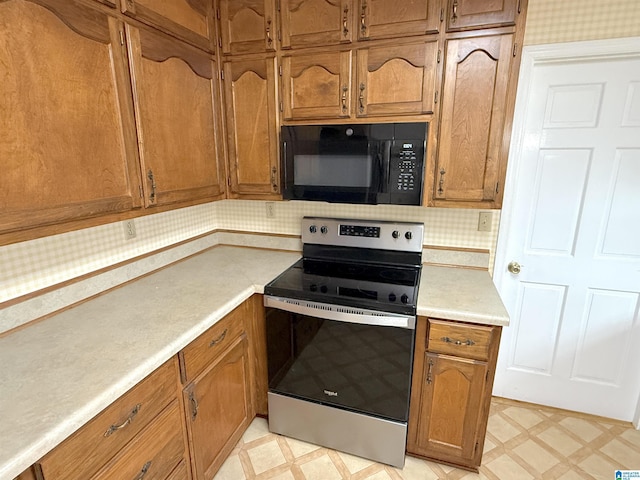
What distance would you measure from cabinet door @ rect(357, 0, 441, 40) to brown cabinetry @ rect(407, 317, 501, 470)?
Answer: 4.34ft

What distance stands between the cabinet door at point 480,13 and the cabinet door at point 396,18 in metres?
0.06

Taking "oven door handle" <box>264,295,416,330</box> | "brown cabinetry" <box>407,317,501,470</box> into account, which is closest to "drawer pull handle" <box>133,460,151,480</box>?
"oven door handle" <box>264,295,416,330</box>

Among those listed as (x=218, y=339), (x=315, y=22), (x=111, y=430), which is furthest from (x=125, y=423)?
(x=315, y=22)

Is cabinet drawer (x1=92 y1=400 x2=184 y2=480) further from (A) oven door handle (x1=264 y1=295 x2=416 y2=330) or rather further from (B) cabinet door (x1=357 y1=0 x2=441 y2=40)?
(B) cabinet door (x1=357 y1=0 x2=441 y2=40)

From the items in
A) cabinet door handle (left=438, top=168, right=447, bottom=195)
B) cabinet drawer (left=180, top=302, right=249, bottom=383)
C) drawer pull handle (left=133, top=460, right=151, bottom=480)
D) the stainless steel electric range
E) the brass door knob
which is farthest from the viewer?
the brass door knob

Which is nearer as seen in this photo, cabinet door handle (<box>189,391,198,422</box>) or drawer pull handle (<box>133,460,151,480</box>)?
drawer pull handle (<box>133,460,151,480</box>)

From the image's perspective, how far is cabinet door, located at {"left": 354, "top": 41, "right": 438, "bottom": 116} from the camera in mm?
1556

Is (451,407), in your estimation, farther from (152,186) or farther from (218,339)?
(152,186)

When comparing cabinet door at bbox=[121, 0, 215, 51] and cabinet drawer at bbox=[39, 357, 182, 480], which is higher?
cabinet door at bbox=[121, 0, 215, 51]

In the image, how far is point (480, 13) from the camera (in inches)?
57.6

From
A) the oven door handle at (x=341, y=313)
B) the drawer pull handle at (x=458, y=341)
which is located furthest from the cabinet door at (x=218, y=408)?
the drawer pull handle at (x=458, y=341)

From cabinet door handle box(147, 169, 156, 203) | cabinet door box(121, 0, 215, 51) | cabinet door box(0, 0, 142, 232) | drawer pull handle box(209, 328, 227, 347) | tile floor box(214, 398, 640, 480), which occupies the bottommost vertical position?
tile floor box(214, 398, 640, 480)

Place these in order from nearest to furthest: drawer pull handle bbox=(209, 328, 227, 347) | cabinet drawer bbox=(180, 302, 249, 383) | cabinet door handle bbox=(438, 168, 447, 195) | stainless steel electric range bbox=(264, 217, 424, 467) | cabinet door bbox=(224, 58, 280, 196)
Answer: cabinet drawer bbox=(180, 302, 249, 383), drawer pull handle bbox=(209, 328, 227, 347), stainless steel electric range bbox=(264, 217, 424, 467), cabinet door handle bbox=(438, 168, 447, 195), cabinet door bbox=(224, 58, 280, 196)

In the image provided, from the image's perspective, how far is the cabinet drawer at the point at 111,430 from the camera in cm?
85
